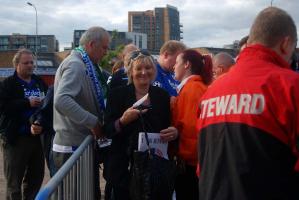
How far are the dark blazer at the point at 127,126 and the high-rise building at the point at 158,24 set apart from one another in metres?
103

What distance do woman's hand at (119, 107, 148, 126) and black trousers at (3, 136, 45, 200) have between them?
2405mm

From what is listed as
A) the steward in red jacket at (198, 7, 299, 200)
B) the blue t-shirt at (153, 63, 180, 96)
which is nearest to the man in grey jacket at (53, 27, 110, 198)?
the blue t-shirt at (153, 63, 180, 96)

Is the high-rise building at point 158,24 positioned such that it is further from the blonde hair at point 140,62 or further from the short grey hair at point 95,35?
the blonde hair at point 140,62

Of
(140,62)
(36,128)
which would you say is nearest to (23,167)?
(36,128)

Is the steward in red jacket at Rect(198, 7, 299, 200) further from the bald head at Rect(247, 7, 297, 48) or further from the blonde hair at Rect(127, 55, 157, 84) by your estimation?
the blonde hair at Rect(127, 55, 157, 84)

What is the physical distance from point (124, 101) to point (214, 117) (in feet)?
5.59

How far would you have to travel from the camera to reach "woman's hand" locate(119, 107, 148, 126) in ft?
12.5

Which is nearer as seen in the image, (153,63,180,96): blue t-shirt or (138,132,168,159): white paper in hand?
(138,132,168,159): white paper in hand

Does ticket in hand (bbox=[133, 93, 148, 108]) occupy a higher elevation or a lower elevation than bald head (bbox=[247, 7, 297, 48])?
lower

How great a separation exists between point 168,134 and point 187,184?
→ 0.66m

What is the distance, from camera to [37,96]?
596 centimetres

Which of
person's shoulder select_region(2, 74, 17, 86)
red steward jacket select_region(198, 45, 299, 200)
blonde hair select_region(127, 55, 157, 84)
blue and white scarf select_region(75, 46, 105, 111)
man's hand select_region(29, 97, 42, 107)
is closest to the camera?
red steward jacket select_region(198, 45, 299, 200)

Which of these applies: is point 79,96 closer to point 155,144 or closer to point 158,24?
point 155,144

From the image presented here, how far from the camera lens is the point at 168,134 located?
3.90 m
